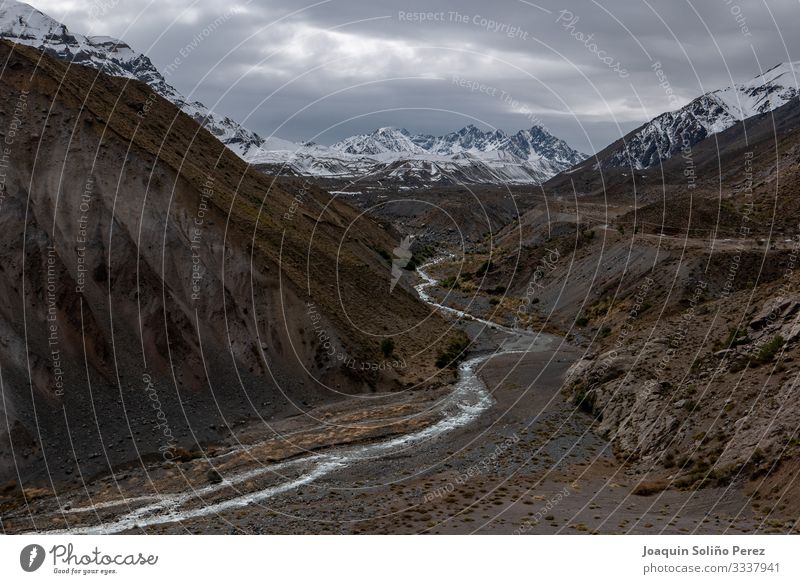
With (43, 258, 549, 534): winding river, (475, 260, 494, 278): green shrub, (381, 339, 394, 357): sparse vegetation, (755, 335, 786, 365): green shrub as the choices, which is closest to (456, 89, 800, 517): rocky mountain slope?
(755, 335, 786, 365): green shrub

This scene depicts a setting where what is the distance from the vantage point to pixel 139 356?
36562 mm

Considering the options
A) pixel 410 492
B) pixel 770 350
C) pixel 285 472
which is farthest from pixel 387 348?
pixel 770 350

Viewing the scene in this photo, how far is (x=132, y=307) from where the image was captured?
37.9 m

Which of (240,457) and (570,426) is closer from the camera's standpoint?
(240,457)

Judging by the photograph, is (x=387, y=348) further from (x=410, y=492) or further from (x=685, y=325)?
(x=685, y=325)

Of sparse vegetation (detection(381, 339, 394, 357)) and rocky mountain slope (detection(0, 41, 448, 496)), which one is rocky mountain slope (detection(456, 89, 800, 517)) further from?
rocky mountain slope (detection(0, 41, 448, 496))

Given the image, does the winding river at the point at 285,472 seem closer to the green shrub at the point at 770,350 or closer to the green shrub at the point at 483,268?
the green shrub at the point at 770,350

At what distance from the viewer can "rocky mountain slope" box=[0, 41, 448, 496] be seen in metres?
32.2

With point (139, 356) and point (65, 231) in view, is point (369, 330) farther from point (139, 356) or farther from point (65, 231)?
point (65, 231)

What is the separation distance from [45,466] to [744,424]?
3230 cm

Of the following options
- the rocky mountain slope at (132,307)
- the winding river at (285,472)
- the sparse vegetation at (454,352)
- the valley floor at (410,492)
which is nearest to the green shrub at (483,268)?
the sparse vegetation at (454,352)

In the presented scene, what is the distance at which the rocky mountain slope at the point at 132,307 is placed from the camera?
1268 inches

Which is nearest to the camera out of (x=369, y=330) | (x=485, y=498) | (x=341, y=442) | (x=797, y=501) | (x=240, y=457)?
(x=797, y=501)

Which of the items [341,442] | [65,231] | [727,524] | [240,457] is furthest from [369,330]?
[727,524]
